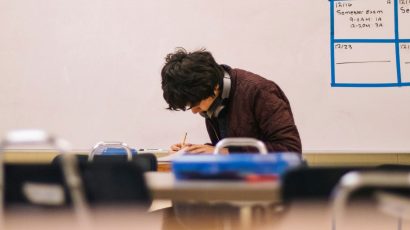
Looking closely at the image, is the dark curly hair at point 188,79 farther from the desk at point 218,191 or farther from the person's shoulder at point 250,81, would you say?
the desk at point 218,191

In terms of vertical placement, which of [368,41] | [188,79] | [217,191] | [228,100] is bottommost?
[217,191]

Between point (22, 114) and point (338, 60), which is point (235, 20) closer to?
point (338, 60)

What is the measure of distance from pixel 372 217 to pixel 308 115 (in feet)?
6.17

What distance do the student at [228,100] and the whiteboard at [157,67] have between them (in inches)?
31.2

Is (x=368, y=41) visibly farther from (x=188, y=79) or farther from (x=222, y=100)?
(x=188, y=79)

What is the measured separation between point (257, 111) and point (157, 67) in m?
1.13

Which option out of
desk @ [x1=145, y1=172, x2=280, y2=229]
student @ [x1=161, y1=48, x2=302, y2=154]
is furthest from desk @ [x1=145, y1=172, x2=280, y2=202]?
student @ [x1=161, y1=48, x2=302, y2=154]

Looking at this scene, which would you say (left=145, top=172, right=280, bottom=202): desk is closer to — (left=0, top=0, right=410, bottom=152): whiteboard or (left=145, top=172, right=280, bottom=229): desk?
(left=145, top=172, right=280, bottom=229): desk

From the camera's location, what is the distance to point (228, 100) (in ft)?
Answer: 7.29

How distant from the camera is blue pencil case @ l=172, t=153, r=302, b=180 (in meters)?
1.20

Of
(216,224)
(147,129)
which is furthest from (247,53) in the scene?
(216,224)

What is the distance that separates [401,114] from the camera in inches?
112

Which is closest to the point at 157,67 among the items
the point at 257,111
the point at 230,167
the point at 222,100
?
the point at 222,100

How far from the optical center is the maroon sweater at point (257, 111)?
2.05 m
